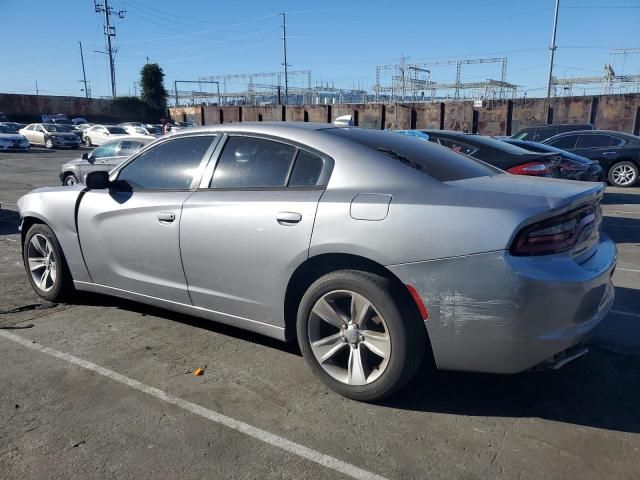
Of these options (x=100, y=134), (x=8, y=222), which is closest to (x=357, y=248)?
(x=8, y=222)

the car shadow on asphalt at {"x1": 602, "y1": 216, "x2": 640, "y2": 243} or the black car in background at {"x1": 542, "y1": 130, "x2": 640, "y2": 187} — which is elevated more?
the black car in background at {"x1": 542, "y1": 130, "x2": 640, "y2": 187}

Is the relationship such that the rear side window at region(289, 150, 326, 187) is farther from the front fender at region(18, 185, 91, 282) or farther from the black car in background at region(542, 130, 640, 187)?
the black car in background at region(542, 130, 640, 187)

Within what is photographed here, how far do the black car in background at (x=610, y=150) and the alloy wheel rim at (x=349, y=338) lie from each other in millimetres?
12502

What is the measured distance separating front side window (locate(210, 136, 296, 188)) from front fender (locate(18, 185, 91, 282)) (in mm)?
1525

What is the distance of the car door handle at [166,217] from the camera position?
375 centimetres

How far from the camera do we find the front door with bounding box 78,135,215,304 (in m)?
→ 3.82

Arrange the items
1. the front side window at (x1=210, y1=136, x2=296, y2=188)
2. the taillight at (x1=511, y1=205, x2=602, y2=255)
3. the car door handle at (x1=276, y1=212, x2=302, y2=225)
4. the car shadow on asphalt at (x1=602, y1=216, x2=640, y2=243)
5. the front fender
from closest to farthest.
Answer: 1. the taillight at (x1=511, y1=205, x2=602, y2=255)
2. the car door handle at (x1=276, y1=212, x2=302, y2=225)
3. the front side window at (x1=210, y1=136, x2=296, y2=188)
4. the front fender
5. the car shadow on asphalt at (x1=602, y1=216, x2=640, y2=243)

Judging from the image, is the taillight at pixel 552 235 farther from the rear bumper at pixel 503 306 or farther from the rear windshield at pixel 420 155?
the rear windshield at pixel 420 155

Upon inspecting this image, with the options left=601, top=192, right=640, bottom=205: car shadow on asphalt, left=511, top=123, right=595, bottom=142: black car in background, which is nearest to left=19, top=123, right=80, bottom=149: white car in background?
left=511, top=123, right=595, bottom=142: black car in background

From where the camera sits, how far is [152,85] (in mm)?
53688

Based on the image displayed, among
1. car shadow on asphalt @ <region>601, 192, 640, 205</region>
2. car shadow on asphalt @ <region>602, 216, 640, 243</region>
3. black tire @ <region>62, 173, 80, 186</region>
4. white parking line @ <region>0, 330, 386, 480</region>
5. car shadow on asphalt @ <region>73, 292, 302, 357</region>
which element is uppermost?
black tire @ <region>62, 173, 80, 186</region>

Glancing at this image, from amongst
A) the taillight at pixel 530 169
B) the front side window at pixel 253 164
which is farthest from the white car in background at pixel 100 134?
the front side window at pixel 253 164

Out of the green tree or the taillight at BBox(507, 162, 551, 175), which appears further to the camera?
the green tree

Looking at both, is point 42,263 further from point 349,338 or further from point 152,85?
point 152,85
